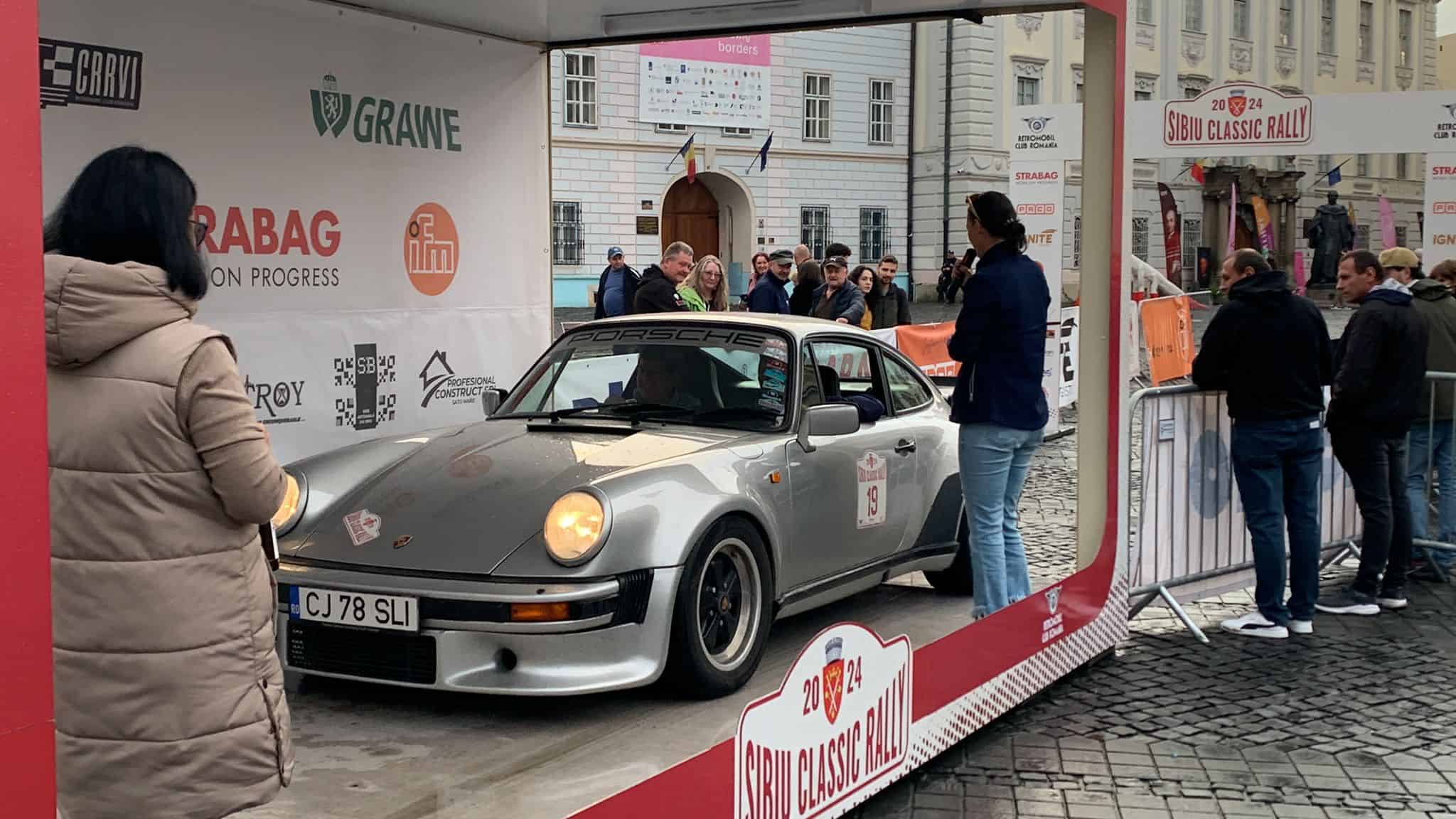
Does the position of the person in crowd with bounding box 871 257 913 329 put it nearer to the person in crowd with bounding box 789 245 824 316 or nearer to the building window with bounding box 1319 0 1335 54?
the person in crowd with bounding box 789 245 824 316

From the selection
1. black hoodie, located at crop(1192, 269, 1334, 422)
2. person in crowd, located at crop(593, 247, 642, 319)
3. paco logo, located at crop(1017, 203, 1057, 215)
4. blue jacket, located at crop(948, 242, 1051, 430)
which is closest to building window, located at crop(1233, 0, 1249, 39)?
paco logo, located at crop(1017, 203, 1057, 215)

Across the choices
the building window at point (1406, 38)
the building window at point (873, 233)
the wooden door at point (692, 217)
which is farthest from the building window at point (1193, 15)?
the wooden door at point (692, 217)

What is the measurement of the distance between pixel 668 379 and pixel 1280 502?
11.1ft

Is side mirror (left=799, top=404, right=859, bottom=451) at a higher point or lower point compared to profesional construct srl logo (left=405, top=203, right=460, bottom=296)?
lower

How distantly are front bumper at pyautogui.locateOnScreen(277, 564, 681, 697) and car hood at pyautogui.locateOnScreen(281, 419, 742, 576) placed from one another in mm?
125

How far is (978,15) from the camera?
650 cm

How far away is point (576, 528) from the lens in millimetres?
4734

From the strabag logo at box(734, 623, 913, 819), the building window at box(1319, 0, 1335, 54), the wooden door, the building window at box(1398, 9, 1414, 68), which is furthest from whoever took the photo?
the building window at box(1398, 9, 1414, 68)

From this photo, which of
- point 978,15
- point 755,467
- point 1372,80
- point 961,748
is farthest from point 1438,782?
point 1372,80

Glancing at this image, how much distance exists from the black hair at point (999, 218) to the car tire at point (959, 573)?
141 centimetres

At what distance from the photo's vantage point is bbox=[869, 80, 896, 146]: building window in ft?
143

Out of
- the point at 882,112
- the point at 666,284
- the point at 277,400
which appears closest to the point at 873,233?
the point at 882,112

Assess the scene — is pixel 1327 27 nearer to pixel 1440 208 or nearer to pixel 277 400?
pixel 1440 208

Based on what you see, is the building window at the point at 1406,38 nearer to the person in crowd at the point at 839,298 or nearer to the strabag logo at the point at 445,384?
the person in crowd at the point at 839,298
